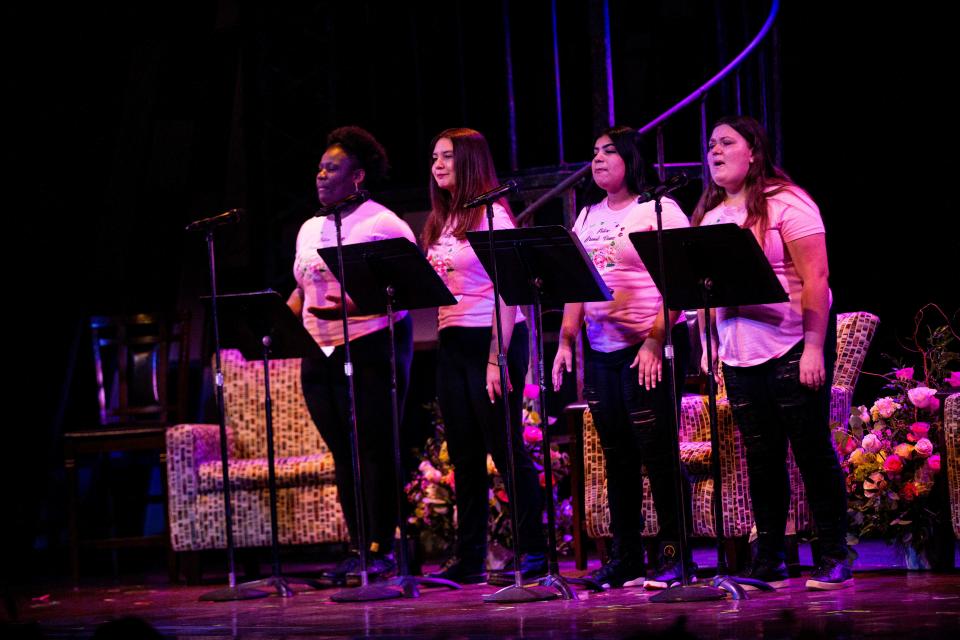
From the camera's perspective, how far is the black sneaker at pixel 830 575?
389cm

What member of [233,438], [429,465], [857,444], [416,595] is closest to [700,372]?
[857,444]

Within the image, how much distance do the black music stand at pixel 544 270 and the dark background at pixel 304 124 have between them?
9.44 feet

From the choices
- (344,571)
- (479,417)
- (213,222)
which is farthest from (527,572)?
(213,222)

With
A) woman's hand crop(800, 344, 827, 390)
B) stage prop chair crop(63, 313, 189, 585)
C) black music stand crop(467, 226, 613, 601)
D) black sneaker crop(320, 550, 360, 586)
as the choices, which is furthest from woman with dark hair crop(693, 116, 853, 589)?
stage prop chair crop(63, 313, 189, 585)

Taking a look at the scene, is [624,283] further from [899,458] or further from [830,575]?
[899,458]

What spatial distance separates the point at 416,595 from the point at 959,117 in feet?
12.0

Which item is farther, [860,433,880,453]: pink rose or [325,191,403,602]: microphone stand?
[860,433,880,453]: pink rose

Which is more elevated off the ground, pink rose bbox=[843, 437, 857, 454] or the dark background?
the dark background

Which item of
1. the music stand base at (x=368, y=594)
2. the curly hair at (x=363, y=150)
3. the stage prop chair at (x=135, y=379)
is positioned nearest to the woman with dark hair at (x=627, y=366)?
the music stand base at (x=368, y=594)

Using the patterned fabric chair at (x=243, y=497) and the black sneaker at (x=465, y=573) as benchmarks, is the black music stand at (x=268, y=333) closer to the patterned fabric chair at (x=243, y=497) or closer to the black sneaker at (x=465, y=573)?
the black sneaker at (x=465, y=573)

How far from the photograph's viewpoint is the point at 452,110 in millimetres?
8023

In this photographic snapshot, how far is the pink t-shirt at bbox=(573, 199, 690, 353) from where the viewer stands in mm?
4191

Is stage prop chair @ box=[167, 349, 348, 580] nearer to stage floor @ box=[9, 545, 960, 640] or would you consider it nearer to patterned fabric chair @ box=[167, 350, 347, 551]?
patterned fabric chair @ box=[167, 350, 347, 551]

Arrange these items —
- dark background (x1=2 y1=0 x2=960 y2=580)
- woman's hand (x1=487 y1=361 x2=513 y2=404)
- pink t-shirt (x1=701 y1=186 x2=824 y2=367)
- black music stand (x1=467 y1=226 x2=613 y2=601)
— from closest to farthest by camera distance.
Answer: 1. black music stand (x1=467 y1=226 x2=613 y2=601)
2. pink t-shirt (x1=701 y1=186 x2=824 y2=367)
3. woman's hand (x1=487 y1=361 x2=513 y2=404)
4. dark background (x1=2 y1=0 x2=960 y2=580)
